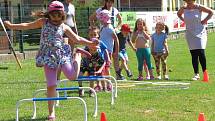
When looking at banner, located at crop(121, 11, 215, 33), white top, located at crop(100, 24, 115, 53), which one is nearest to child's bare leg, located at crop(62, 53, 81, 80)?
white top, located at crop(100, 24, 115, 53)

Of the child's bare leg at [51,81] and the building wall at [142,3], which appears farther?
the building wall at [142,3]

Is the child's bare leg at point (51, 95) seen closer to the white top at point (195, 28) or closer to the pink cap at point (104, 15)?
the pink cap at point (104, 15)

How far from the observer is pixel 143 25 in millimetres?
14086

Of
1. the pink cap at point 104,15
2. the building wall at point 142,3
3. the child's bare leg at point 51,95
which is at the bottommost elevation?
the child's bare leg at point 51,95

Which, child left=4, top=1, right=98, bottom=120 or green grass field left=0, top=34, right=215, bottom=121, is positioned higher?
child left=4, top=1, right=98, bottom=120

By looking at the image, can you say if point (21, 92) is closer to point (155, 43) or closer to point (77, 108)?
point (77, 108)

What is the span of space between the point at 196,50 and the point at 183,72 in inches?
83.1

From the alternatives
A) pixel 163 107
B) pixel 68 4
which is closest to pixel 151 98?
pixel 163 107

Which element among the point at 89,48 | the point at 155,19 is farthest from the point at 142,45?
the point at 155,19

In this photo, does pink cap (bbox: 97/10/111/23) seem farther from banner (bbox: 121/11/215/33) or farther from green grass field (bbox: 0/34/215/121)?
banner (bbox: 121/11/215/33)

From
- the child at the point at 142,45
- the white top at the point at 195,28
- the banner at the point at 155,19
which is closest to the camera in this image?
the white top at the point at 195,28

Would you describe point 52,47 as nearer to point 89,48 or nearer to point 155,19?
point 89,48

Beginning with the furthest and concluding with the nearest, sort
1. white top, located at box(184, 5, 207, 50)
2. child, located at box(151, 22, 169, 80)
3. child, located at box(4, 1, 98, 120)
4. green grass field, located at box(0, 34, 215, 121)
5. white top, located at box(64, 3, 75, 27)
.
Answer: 1. child, located at box(151, 22, 169, 80)
2. white top, located at box(184, 5, 207, 50)
3. white top, located at box(64, 3, 75, 27)
4. green grass field, located at box(0, 34, 215, 121)
5. child, located at box(4, 1, 98, 120)


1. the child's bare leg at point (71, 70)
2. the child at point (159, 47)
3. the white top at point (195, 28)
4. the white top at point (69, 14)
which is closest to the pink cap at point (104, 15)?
the white top at point (69, 14)
